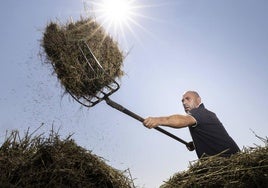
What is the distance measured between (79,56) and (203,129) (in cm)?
243

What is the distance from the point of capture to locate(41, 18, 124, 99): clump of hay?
620cm

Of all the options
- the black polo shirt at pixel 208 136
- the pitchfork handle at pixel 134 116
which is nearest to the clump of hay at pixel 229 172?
the black polo shirt at pixel 208 136

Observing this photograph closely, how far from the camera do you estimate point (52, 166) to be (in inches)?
153

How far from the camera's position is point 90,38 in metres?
6.43

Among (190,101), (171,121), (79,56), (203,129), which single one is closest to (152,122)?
(171,121)

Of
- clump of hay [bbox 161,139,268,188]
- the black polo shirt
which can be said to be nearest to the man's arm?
the black polo shirt

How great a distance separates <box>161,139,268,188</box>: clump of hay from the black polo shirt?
180 centimetres

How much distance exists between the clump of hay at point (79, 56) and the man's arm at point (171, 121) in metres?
1.65

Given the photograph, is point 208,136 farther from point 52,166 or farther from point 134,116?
point 52,166

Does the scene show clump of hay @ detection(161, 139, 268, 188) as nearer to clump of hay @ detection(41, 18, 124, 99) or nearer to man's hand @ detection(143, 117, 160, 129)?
man's hand @ detection(143, 117, 160, 129)

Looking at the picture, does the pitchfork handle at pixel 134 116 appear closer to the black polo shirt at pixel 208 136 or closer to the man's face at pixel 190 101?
the man's face at pixel 190 101

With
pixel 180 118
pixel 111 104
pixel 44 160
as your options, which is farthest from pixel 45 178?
pixel 111 104

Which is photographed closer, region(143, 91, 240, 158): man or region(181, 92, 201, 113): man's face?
region(143, 91, 240, 158): man

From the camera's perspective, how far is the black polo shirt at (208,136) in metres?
4.93
